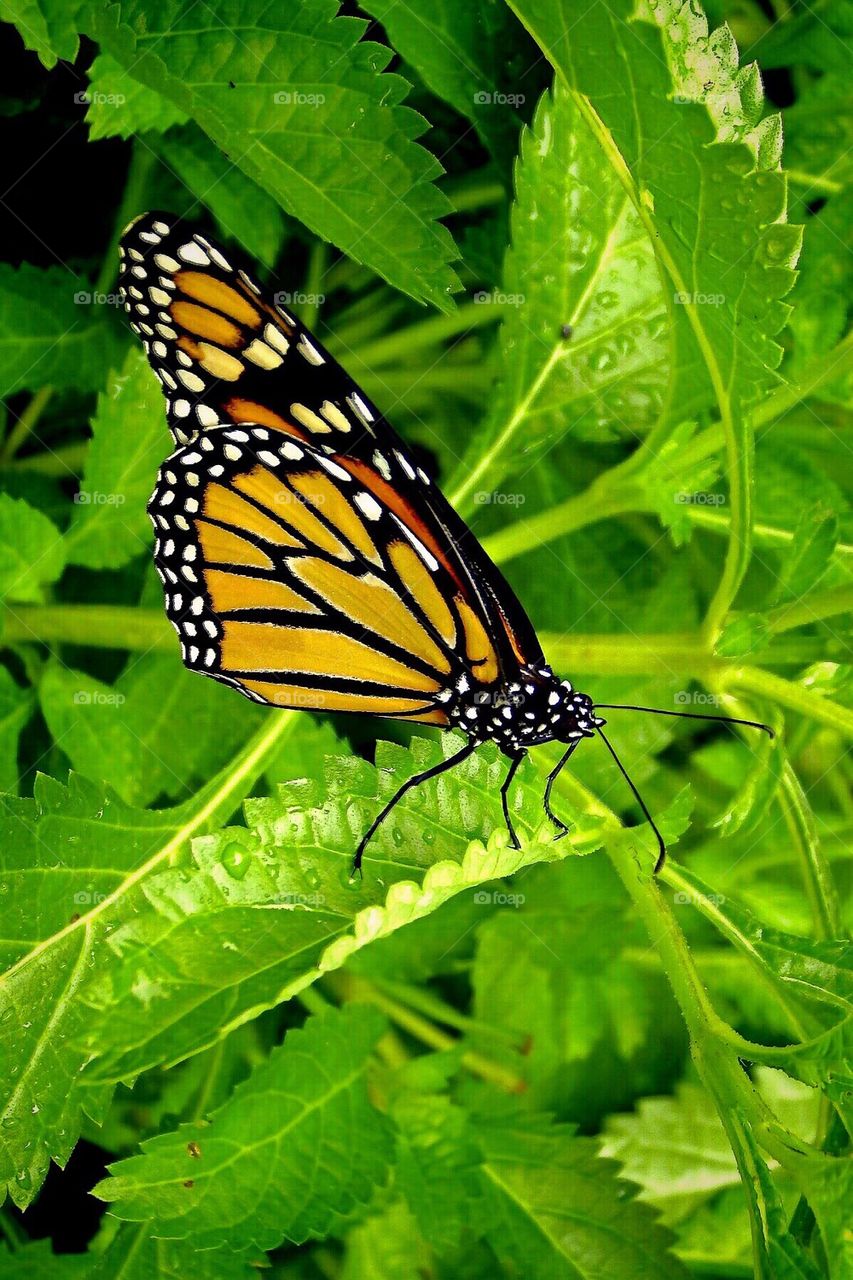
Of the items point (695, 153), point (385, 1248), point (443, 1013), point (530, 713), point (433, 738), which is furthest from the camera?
point (443, 1013)

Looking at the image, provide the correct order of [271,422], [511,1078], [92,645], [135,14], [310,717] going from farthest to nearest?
[511,1078] < [92,645] < [310,717] < [271,422] < [135,14]

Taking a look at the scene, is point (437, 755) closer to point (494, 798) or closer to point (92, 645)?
point (494, 798)

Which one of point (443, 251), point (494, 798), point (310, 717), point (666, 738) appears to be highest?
point (443, 251)

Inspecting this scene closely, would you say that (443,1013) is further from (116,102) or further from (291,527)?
(116,102)

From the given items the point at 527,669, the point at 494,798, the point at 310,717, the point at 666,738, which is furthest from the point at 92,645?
the point at 666,738

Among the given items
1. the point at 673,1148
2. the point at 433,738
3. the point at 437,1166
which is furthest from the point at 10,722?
the point at 673,1148
